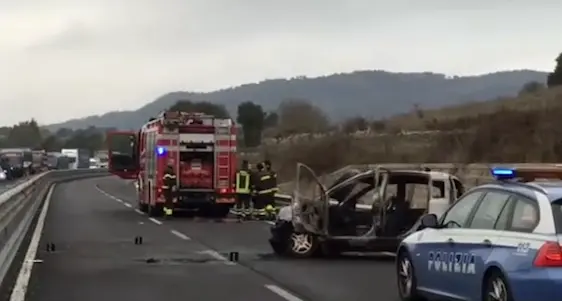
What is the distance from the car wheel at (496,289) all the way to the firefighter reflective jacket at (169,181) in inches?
847

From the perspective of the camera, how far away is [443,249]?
11.0 metres

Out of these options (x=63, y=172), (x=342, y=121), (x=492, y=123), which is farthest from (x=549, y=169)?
(x=342, y=121)

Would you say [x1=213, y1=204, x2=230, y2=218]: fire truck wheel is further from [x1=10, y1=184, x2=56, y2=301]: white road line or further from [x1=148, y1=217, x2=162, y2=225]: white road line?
[x1=10, y1=184, x2=56, y2=301]: white road line

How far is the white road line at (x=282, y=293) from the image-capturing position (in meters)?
12.8

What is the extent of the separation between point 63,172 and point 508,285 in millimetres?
74058

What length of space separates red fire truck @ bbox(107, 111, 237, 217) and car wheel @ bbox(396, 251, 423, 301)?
62.7 ft

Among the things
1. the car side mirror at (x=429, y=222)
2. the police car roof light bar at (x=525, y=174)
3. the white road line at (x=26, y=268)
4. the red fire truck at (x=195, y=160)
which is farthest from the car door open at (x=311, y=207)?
the red fire truck at (x=195, y=160)

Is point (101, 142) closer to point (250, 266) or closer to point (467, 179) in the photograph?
point (467, 179)

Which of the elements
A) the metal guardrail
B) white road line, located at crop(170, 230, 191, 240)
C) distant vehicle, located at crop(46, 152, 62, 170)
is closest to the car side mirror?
the metal guardrail

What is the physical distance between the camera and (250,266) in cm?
1684

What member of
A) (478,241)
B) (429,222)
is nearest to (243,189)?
(429,222)

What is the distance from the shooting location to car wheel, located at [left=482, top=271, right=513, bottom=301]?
374 inches

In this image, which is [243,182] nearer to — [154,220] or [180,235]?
[154,220]

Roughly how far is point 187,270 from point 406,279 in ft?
16.3
